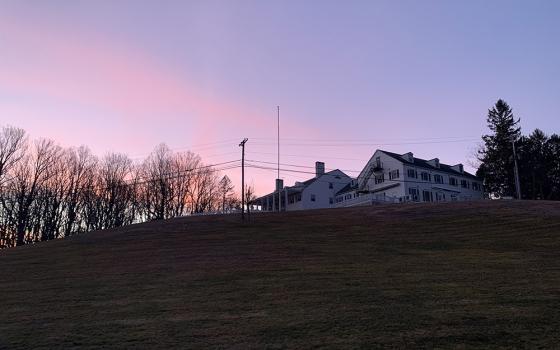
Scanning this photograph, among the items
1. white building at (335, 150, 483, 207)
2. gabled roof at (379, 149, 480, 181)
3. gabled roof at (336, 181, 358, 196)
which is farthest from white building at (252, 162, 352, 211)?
gabled roof at (379, 149, 480, 181)

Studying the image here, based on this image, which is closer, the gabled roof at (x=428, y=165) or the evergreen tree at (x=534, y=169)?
the gabled roof at (x=428, y=165)

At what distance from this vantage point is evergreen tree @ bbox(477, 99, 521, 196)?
3081 inches

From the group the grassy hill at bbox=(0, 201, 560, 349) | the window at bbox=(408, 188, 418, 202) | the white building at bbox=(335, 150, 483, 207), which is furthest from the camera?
the white building at bbox=(335, 150, 483, 207)

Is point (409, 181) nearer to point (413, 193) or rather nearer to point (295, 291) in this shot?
point (413, 193)

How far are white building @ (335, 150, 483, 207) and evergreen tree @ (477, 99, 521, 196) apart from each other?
321 centimetres

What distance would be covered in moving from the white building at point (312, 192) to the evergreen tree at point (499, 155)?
74.1 feet

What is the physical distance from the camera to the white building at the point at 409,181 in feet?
221

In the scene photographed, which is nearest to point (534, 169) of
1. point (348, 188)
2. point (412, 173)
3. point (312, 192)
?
point (412, 173)

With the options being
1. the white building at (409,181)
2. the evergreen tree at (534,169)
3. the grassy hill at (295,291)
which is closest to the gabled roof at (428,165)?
the white building at (409,181)

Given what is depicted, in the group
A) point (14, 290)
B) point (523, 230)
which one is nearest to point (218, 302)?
point (14, 290)

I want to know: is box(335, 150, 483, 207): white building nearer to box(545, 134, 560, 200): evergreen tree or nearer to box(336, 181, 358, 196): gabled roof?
box(336, 181, 358, 196): gabled roof

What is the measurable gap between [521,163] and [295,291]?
73969mm

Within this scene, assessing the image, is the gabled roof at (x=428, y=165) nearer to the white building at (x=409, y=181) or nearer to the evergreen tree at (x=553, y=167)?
the white building at (x=409, y=181)

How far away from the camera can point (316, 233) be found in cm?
2966
